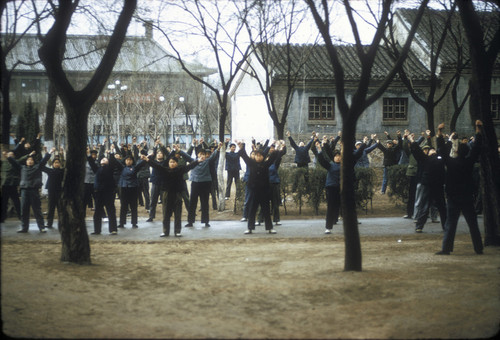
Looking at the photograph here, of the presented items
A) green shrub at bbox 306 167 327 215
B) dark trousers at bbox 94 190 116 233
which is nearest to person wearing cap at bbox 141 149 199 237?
dark trousers at bbox 94 190 116 233

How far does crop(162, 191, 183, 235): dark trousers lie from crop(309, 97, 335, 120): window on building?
62.4 ft

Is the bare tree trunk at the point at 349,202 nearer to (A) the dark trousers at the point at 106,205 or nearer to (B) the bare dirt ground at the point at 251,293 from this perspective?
(B) the bare dirt ground at the point at 251,293

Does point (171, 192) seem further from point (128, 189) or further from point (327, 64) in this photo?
point (327, 64)

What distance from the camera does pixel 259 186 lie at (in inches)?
587

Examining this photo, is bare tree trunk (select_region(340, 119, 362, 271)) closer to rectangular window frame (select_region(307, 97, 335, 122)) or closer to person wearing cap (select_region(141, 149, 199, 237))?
person wearing cap (select_region(141, 149, 199, 237))

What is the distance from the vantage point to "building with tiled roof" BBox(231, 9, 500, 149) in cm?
3232

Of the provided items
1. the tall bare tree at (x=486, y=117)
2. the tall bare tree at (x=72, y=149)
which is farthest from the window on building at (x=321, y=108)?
the tall bare tree at (x=72, y=149)

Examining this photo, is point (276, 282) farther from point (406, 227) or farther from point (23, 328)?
point (406, 227)

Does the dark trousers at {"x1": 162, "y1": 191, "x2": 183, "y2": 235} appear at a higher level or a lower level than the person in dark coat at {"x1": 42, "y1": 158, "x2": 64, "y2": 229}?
lower

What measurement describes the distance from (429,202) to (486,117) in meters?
2.98

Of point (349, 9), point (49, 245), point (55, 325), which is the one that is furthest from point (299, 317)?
point (49, 245)

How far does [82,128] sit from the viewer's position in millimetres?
10516

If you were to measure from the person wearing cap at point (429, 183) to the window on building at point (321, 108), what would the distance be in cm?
1788

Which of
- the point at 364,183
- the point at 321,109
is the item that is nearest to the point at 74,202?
the point at 364,183
